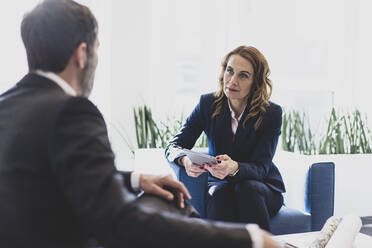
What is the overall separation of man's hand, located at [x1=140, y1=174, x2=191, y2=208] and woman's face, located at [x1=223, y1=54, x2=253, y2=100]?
4.82ft

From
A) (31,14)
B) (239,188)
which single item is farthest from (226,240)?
(239,188)

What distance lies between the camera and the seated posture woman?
93.0 inches

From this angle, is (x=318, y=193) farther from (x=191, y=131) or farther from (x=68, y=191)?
(x=68, y=191)

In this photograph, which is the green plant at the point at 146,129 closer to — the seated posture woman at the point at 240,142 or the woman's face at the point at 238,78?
the seated posture woman at the point at 240,142

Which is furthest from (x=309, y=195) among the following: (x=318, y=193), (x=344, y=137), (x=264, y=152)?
(x=344, y=137)

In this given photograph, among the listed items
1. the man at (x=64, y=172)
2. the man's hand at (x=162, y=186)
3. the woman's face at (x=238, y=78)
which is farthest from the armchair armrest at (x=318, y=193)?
the man at (x=64, y=172)

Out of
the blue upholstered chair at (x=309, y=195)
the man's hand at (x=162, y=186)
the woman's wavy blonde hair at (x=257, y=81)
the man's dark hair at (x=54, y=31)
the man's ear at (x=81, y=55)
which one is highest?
the man's dark hair at (x=54, y=31)

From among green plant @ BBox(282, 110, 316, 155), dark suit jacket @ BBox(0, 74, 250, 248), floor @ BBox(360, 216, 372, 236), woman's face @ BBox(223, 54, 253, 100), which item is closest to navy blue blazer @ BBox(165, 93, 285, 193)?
woman's face @ BBox(223, 54, 253, 100)

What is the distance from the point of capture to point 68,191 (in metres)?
0.85

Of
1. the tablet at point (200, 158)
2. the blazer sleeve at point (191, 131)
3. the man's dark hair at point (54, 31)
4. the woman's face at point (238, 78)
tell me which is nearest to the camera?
the man's dark hair at point (54, 31)

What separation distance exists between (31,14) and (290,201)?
2314mm

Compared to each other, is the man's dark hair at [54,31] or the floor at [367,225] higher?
the man's dark hair at [54,31]

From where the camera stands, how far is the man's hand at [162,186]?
116 centimetres

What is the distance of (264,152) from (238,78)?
0.49 m
